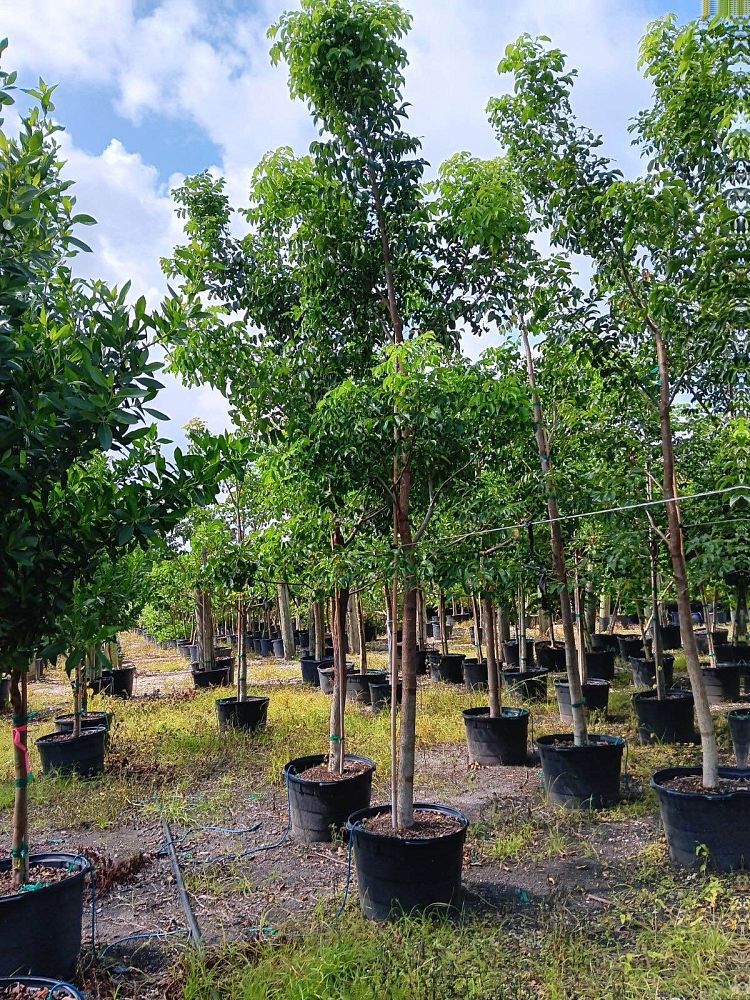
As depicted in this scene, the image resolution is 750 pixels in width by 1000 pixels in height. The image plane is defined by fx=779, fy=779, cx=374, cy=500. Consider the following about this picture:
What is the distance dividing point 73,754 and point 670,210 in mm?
7063

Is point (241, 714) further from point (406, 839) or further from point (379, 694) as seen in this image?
point (406, 839)

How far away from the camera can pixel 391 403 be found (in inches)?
187

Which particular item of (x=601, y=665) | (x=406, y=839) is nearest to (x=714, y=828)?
(x=406, y=839)

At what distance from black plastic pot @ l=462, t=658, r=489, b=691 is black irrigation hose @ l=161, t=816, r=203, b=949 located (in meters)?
6.62

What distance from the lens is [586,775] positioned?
625cm

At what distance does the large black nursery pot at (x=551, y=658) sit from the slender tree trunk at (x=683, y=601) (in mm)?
8441

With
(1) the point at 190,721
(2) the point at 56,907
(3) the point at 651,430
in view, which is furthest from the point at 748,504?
(1) the point at 190,721

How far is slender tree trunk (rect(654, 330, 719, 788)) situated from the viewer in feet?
16.6

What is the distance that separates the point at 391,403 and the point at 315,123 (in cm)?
220

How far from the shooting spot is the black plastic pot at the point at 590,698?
32.0 ft

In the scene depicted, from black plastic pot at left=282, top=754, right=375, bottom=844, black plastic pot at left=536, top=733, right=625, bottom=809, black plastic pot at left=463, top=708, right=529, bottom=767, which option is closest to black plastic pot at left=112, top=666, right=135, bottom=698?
black plastic pot at left=463, top=708, right=529, bottom=767

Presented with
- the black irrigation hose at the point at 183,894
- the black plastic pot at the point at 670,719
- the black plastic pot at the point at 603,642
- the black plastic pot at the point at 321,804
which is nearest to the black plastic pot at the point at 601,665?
the black plastic pot at the point at 603,642

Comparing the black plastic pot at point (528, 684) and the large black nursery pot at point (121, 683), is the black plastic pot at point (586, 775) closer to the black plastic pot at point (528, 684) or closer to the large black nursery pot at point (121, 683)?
the black plastic pot at point (528, 684)

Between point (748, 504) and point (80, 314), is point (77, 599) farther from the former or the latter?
point (748, 504)
